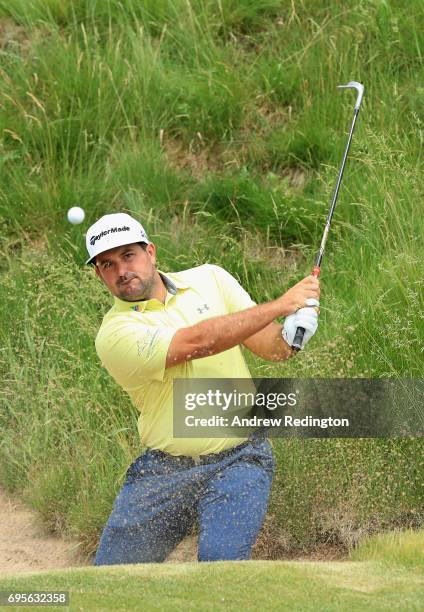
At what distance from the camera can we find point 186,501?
4992 mm

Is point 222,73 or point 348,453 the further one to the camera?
point 222,73

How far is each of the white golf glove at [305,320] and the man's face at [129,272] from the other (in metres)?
0.58

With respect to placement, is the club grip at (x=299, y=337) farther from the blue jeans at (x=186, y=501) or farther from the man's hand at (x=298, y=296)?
the blue jeans at (x=186, y=501)

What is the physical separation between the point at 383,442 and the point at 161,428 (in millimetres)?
1136

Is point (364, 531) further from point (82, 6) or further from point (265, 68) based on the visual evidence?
point (82, 6)

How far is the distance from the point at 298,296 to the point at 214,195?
2.96 m

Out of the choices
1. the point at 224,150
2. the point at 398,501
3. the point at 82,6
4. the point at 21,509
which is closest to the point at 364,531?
the point at 398,501

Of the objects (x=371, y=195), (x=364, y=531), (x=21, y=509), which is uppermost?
(x=371, y=195)

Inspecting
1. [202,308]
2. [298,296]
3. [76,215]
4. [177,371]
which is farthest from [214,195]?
[298,296]

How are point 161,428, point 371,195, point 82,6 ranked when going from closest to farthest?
point 161,428
point 371,195
point 82,6

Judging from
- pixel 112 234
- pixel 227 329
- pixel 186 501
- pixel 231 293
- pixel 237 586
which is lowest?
pixel 186 501

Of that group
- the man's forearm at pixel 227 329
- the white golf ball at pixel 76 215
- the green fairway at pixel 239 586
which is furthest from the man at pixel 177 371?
the white golf ball at pixel 76 215

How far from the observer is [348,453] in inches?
223

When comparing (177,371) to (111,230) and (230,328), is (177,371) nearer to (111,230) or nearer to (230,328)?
(230,328)
